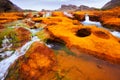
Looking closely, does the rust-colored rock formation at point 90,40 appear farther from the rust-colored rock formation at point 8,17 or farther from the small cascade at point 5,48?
the rust-colored rock formation at point 8,17

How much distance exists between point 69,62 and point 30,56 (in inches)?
103

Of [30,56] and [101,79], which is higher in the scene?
[30,56]

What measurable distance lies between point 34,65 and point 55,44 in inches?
208

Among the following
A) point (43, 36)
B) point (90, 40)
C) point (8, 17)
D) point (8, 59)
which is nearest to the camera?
point (8, 59)

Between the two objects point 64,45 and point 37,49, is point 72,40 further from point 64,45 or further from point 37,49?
point 37,49

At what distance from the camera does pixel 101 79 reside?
10.4 metres

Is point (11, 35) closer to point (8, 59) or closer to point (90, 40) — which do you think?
point (8, 59)

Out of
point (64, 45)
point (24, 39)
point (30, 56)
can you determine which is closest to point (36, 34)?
point (24, 39)

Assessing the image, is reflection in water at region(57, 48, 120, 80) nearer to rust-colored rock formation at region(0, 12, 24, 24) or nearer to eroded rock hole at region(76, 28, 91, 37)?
eroded rock hole at region(76, 28, 91, 37)

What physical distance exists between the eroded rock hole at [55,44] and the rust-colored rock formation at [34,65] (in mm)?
2734

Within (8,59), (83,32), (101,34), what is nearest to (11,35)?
(8,59)

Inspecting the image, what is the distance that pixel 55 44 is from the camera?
16.3 metres

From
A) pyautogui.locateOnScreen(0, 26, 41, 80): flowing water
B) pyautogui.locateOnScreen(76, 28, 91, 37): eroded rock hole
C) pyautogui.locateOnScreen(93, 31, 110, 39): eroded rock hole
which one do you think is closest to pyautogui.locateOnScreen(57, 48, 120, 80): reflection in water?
pyautogui.locateOnScreen(0, 26, 41, 80): flowing water

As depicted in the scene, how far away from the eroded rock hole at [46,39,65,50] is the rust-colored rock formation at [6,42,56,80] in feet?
8.97
